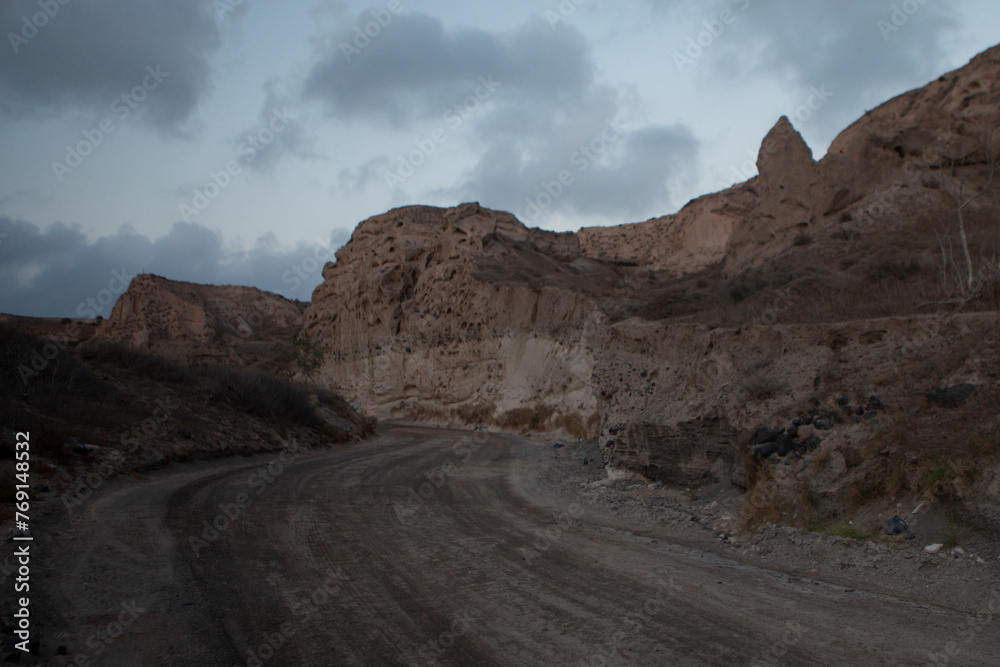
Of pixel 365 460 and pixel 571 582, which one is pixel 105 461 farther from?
pixel 571 582

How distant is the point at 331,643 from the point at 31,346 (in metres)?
12.6

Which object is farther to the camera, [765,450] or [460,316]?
[460,316]

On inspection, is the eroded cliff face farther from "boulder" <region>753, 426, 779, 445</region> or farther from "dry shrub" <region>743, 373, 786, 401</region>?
"boulder" <region>753, 426, 779, 445</region>

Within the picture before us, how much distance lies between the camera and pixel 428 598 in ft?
14.8

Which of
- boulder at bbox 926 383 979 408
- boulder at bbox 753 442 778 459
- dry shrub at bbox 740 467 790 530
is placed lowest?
dry shrub at bbox 740 467 790 530

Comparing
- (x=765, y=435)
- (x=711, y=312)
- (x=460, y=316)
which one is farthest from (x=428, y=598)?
(x=460, y=316)

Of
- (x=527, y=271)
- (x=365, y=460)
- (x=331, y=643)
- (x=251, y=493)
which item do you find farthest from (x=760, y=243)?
(x=331, y=643)

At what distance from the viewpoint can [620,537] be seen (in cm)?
688

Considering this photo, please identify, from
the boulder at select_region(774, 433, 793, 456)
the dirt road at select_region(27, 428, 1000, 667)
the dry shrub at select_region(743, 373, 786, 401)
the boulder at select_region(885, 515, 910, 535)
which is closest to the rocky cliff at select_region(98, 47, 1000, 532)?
the dry shrub at select_region(743, 373, 786, 401)

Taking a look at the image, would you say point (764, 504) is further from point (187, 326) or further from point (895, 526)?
point (187, 326)

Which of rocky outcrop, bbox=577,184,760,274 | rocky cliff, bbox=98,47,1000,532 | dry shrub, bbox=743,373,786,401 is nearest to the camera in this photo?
rocky cliff, bbox=98,47,1000,532

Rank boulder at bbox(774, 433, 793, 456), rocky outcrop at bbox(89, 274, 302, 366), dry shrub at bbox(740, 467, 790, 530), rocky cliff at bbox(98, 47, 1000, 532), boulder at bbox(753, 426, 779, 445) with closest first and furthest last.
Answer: dry shrub at bbox(740, 467, 790, 530) < boulder at bbox(774, 433, 793, 456) < boulder at bbox(753, 426, 779, 445) < rocky cliff at bbox(98, 47, 1000, 532) < rocky outcrop at bbox(89, 274, 302, 366)

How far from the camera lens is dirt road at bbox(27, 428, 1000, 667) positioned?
11.7ft

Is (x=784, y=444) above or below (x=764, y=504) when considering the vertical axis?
above
